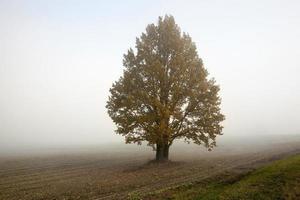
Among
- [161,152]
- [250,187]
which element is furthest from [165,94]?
[250,187]

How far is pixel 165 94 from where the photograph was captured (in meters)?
35.5

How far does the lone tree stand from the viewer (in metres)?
33.6

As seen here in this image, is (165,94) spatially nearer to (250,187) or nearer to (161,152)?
(161,152)

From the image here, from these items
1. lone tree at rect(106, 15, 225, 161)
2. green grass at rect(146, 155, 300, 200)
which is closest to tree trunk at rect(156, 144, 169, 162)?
lone tree at rect(106, 15, 225, 161)

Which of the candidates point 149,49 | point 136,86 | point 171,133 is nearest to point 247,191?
point 171,133

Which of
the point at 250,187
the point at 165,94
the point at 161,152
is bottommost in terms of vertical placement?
the point at 250,187

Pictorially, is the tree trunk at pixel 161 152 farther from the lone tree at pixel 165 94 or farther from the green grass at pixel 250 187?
the green grass at pixel 250 187

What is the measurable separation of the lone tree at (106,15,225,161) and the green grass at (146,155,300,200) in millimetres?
13230

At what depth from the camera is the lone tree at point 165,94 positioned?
3356 centimetres

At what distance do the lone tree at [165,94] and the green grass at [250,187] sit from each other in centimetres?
1323

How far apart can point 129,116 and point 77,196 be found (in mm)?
14977

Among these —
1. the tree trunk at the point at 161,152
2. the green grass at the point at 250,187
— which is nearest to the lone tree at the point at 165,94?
the tree trunk at the point at 161,152

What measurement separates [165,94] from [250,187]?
19.0m

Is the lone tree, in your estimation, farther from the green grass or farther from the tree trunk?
the green grass
